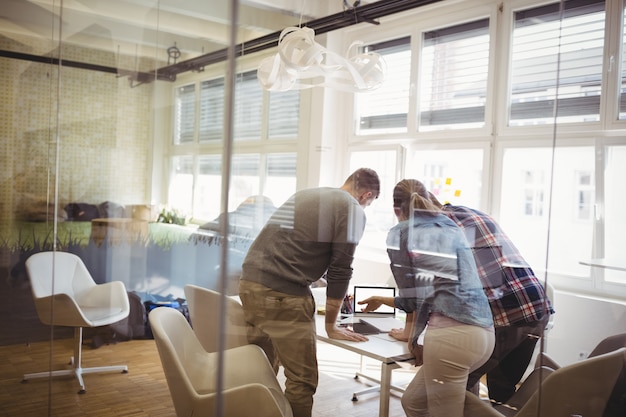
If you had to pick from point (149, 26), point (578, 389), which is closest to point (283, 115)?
point (149, 26)

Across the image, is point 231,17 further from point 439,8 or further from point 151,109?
point 439,8

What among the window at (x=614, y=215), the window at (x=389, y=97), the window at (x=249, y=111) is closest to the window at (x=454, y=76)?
the window at (x=389, y=97)

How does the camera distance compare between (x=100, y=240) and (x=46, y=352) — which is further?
(x=46, y=352)

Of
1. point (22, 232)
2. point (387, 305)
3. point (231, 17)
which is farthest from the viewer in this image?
point (22, 232)

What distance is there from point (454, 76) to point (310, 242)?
104 centimetres

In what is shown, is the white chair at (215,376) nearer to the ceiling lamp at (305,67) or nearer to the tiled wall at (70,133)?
the tiled wall at (70,133)

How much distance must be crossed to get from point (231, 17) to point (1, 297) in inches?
59.8

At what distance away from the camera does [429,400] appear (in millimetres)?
1888

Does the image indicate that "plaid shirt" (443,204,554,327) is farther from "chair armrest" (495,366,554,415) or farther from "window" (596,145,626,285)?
"window" (596,145,626,285)

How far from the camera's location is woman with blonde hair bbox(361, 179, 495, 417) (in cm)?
185

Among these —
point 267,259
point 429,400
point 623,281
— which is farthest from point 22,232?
point 623,281

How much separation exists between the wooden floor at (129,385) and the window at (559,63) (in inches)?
45.2

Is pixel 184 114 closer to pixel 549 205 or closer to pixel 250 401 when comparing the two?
pixel 250 401

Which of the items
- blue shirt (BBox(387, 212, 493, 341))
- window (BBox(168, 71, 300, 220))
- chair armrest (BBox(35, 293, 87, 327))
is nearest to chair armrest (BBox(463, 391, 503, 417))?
blue shirt (BBox(387, 212, 493, 341))
